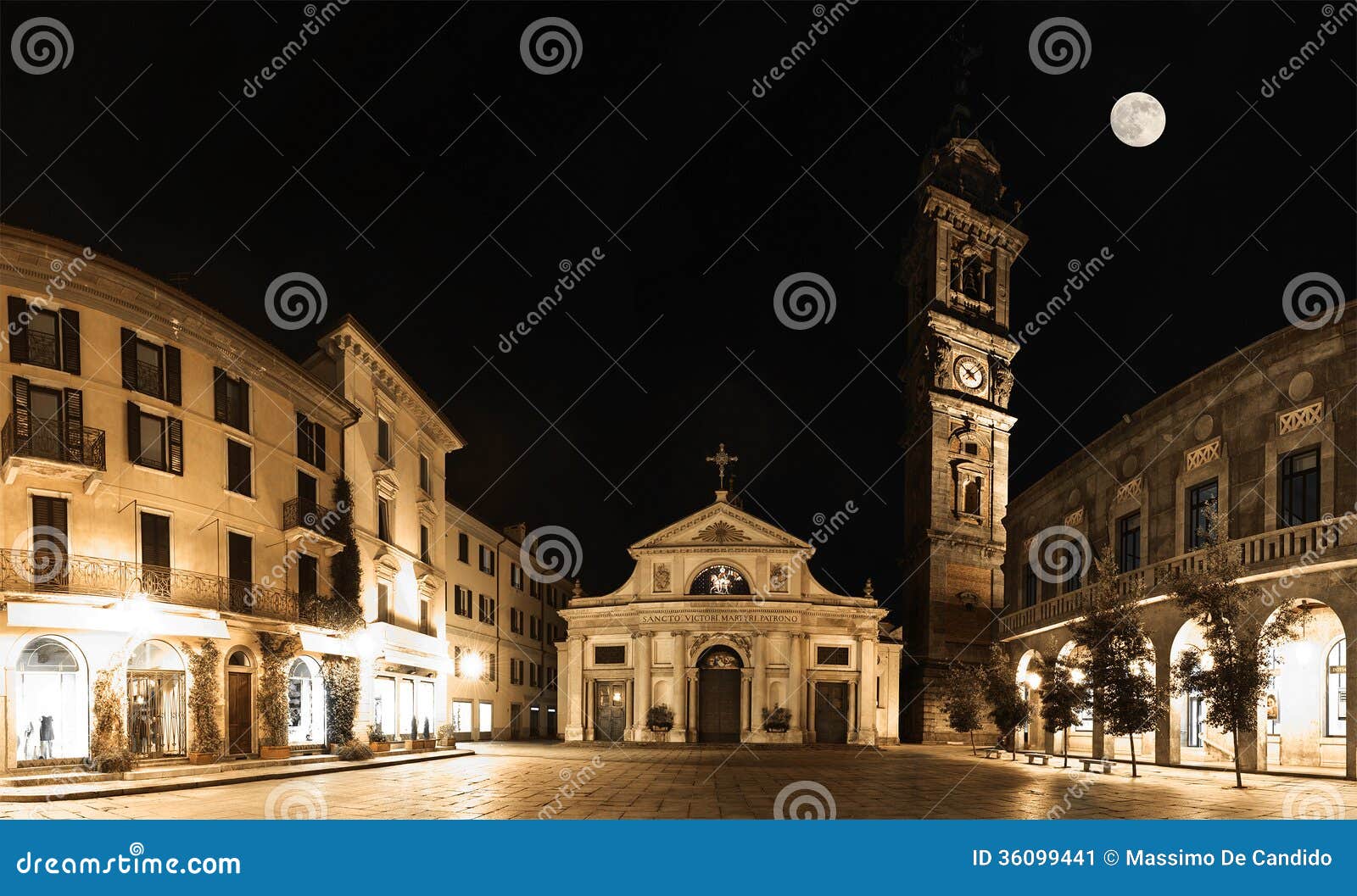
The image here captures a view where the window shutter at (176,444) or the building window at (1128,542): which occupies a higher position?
the window shutter at (176,444)

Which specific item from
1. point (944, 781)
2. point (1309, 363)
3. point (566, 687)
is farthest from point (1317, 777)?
point (566, 687)

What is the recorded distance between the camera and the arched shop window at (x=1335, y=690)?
2634cm

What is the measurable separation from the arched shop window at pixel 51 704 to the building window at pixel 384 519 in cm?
1524

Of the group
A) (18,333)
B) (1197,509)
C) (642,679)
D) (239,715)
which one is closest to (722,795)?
(239,715)

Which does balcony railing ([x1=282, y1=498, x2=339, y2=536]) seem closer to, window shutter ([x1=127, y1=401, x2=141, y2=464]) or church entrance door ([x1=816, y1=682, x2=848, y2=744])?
window shutter ([x1=127, y1=401, x2=141, y2=464])

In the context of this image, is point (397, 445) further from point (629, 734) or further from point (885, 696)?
point (885, 696)

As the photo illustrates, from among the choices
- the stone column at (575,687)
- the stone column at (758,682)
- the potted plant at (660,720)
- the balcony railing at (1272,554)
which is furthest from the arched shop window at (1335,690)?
the stone column at (575,687)

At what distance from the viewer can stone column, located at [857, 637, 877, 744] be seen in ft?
159

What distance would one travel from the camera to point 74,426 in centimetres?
2378

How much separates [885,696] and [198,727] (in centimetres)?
3457

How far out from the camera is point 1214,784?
21.9 meters

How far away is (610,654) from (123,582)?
2978 cm

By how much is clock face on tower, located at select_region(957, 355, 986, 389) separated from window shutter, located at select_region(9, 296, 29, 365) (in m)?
44.8

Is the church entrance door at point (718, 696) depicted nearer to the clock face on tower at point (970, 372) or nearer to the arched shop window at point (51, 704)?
the clock face on tower at point (970, 372)
